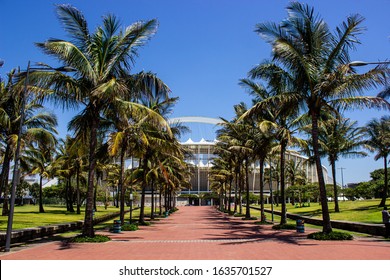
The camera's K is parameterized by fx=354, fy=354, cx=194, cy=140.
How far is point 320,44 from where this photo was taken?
17.3 m

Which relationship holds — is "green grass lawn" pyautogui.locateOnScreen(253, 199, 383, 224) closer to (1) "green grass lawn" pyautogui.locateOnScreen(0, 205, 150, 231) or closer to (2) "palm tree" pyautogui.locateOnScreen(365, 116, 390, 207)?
(2) "palm tree" pyautogui.locateOnScreen(365, 116, 390, 207)

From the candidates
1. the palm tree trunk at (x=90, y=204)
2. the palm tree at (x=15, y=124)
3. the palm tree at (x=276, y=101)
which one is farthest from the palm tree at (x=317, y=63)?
the palm tree at (x=15, y=124)

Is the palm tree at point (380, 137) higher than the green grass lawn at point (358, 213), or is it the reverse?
the palm tree at point (380, 137)

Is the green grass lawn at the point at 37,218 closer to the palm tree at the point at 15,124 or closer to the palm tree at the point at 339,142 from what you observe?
the palm tree at the point at 15,124

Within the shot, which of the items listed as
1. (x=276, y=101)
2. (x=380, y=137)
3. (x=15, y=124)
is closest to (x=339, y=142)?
(x=380, y=137)

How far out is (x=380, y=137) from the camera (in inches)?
1377

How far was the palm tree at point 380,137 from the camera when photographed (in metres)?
34.9

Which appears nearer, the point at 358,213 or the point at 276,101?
the point at 276,101

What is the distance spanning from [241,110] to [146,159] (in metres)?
9.99

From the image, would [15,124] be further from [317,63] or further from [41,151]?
[317,63]

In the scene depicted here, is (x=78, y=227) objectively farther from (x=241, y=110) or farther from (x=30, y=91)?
(x=241, y=110)

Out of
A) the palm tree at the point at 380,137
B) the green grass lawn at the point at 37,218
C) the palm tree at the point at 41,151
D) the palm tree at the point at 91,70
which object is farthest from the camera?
the palm tree at the point at 380,137

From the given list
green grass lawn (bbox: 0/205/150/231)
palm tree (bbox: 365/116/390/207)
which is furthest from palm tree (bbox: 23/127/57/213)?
palm tree (bbox: 365/116/390/207)

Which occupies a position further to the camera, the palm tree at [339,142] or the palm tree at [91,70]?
the palm tree at [339,142]
